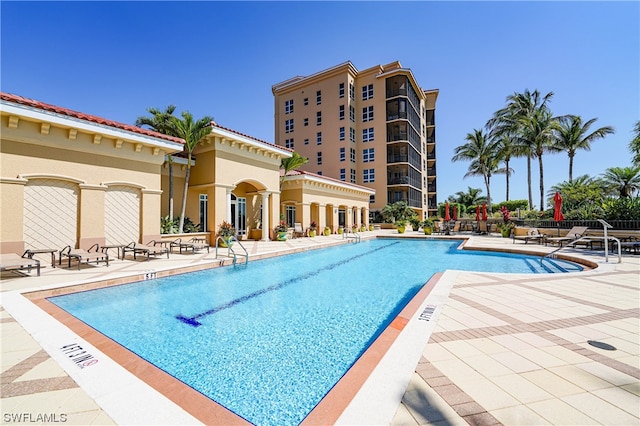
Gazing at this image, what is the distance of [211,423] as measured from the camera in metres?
2.08

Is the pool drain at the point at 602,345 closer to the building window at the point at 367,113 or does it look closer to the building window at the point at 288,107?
the building window at the point at 367,113

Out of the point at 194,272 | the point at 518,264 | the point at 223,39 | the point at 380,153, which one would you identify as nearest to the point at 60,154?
the point at 194,272

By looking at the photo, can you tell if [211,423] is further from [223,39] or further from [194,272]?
[223,39]

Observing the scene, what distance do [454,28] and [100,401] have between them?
50.7 ft

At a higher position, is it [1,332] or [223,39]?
[223,39]

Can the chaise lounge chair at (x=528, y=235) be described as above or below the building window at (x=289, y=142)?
below

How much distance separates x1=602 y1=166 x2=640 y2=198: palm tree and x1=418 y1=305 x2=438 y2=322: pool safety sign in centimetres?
2716

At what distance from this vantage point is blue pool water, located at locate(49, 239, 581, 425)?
3012 millimetres

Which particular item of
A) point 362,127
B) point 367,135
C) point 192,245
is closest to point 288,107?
point 362,127

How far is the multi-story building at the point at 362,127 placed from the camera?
3388cm

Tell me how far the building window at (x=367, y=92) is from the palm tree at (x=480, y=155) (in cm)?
1377

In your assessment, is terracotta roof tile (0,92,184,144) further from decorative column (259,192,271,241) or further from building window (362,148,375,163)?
building window (362,148,375,163)

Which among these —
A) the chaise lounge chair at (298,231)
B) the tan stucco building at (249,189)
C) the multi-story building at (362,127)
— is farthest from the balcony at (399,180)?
the chaise lounge chair at (298,231)

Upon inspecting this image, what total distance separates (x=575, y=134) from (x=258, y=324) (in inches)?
1414
